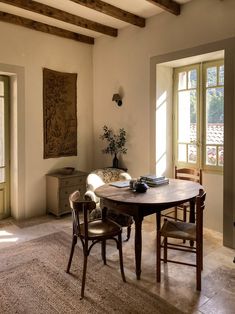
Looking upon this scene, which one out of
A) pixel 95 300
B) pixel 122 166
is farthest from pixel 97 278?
pixel 122 166

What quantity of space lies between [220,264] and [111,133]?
2.70 metres

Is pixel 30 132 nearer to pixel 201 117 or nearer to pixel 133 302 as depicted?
pixel 201 117

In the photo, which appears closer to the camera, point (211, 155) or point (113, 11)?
point (113, 11)

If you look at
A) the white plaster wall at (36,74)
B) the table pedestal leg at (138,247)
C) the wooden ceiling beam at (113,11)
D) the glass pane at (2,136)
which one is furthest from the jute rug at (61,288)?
the wooden ceiling beam at (113,11)

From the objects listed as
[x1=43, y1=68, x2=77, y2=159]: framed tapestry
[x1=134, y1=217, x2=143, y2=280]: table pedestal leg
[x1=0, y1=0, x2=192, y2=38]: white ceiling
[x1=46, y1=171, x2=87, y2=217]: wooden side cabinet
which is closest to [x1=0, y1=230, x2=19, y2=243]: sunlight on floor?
[x1=46, y1=171, x2=87, y2=217]: wooden side cabinet

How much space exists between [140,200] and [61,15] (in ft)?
9.52

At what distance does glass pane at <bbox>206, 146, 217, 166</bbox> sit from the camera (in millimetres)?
3899

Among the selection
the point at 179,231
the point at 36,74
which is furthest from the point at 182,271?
the point at 36,74

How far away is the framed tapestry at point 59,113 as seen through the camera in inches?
179

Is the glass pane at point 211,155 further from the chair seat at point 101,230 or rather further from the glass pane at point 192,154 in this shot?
the chair seat at point 101,230

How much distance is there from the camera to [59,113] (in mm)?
4707

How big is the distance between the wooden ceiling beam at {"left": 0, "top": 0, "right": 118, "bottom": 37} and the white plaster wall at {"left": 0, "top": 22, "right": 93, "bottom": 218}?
57 cm

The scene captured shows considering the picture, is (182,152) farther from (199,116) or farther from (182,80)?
(182,80)

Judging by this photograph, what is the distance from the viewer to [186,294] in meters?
2.43
